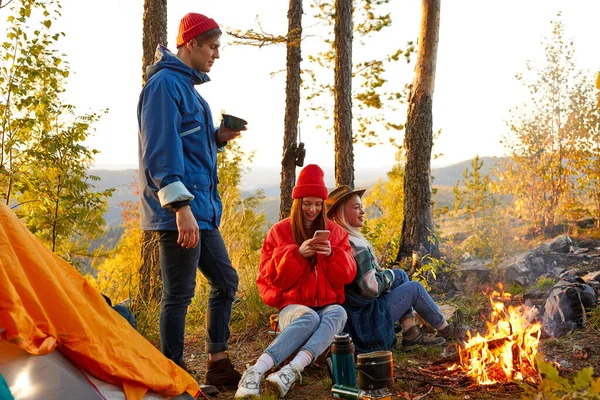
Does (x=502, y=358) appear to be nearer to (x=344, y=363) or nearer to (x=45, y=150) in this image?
(x=344, y=363)

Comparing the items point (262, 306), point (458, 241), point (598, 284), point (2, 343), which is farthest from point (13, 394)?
point (458, 241)

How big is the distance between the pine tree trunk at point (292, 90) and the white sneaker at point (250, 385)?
385cm

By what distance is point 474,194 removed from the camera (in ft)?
49.4

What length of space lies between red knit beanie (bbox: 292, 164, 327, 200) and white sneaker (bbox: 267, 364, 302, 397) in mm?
→ 1093

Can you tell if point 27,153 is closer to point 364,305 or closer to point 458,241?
point 364,305

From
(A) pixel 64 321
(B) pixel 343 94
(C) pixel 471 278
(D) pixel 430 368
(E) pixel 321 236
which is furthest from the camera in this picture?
(B) pixel 343 94

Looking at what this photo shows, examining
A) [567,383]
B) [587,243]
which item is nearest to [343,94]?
[587,243]

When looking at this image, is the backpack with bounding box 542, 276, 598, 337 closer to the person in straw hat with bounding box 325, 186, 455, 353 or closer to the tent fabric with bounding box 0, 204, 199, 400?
the person in straw hat with bounding box 325, 186, 455, 353

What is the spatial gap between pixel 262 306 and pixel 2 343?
3.33 meters

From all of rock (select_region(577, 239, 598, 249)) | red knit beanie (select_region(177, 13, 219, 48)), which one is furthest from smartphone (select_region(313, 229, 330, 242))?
rock (select_region(577, 239, 598, 249))

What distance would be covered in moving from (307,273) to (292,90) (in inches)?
152

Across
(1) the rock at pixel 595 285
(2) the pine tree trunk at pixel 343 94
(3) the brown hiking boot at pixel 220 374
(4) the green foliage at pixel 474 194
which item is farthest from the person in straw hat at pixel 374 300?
(4) the green foliage at pixel 474 194

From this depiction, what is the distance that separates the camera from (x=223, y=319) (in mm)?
3520

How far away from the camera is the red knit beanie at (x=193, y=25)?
3.21 m
